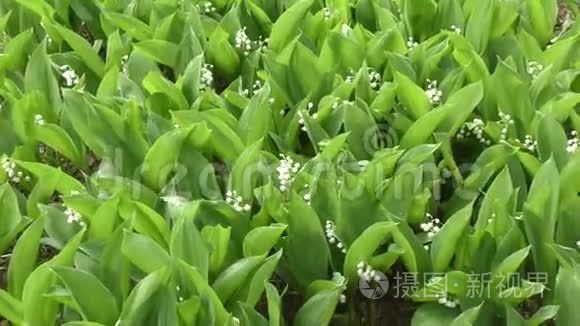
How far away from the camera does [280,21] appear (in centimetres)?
237

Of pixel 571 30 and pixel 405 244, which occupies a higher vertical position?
pixel 571 30

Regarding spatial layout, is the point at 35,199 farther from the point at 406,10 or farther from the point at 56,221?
the point at 406,10

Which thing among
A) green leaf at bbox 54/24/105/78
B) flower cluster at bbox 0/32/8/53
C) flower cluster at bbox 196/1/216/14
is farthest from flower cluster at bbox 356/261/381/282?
flower cluster at bbox 0/32/8/53

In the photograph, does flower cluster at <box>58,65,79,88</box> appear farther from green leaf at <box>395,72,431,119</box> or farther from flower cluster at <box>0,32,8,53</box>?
green leaf at <box>395,72,431,119</box>

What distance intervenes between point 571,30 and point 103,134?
1.23 metres

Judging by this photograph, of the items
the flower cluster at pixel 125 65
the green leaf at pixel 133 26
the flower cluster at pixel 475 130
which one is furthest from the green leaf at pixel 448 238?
the green leaf at pixel 133 26

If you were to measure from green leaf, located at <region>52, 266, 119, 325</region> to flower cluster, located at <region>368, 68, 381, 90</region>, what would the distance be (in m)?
0.89

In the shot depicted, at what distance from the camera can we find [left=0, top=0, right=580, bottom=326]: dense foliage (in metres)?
1.71

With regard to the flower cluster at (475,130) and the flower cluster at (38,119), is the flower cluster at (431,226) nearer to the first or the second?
the flower cluster at (475,130)

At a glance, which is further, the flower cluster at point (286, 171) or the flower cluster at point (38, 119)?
the flower cluster at point (38, 119)

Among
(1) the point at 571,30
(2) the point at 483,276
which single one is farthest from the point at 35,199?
(1) the point at 571,30

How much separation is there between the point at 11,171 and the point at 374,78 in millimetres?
883

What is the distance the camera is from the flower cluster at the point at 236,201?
189 cm

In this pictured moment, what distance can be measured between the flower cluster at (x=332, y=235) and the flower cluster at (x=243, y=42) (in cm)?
71
